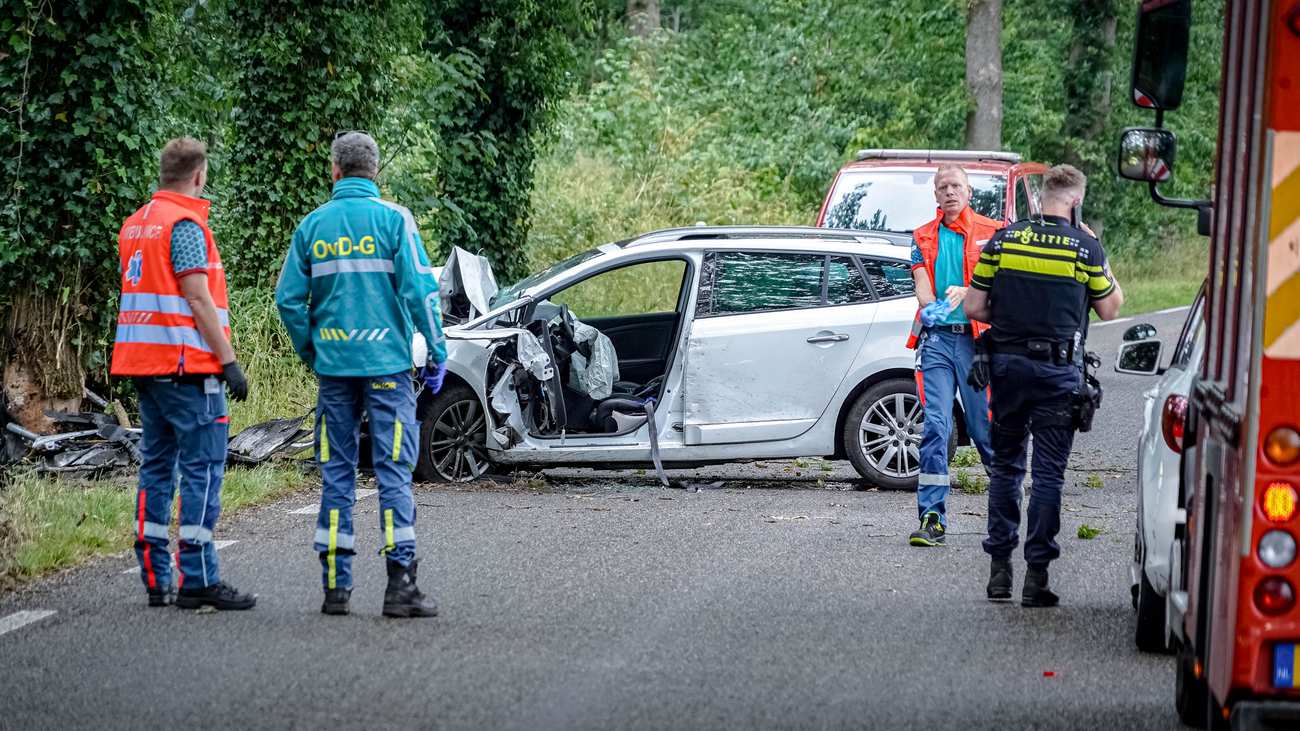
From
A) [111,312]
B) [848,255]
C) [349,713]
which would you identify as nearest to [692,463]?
[848,255]

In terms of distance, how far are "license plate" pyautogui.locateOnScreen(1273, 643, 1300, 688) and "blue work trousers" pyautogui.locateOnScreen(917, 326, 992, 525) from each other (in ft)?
16.3

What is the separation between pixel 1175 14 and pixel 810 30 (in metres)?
30.5

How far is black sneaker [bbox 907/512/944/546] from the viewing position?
9211mm

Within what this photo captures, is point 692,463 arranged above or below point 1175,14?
below

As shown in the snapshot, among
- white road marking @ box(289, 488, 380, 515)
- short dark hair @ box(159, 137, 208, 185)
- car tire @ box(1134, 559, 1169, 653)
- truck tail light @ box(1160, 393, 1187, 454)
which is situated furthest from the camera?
white road marking @ box(289, 488, 380, 515)

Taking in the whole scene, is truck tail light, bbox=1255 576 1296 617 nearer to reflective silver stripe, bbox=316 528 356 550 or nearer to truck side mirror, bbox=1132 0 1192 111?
truck side mirror, bbox=1132 0 1192 111

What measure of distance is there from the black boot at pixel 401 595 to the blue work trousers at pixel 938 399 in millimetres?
3134

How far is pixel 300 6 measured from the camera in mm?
14836

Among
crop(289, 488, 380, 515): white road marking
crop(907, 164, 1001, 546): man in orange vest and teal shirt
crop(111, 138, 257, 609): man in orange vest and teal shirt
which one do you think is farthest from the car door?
crop(111, 138, 257, 609): man in orange vest and teal shirt

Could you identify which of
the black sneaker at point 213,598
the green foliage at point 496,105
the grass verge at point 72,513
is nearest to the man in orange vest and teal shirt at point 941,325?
the black sneaker at point 213,598

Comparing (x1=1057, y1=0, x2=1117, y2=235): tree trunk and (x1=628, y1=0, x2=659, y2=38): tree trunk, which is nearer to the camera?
(x1=1057, y1=0, x2=1117, y2=235): tree trunk

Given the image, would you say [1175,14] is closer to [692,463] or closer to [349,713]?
[349,713]

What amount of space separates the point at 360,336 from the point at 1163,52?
335cm

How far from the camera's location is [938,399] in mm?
9219
